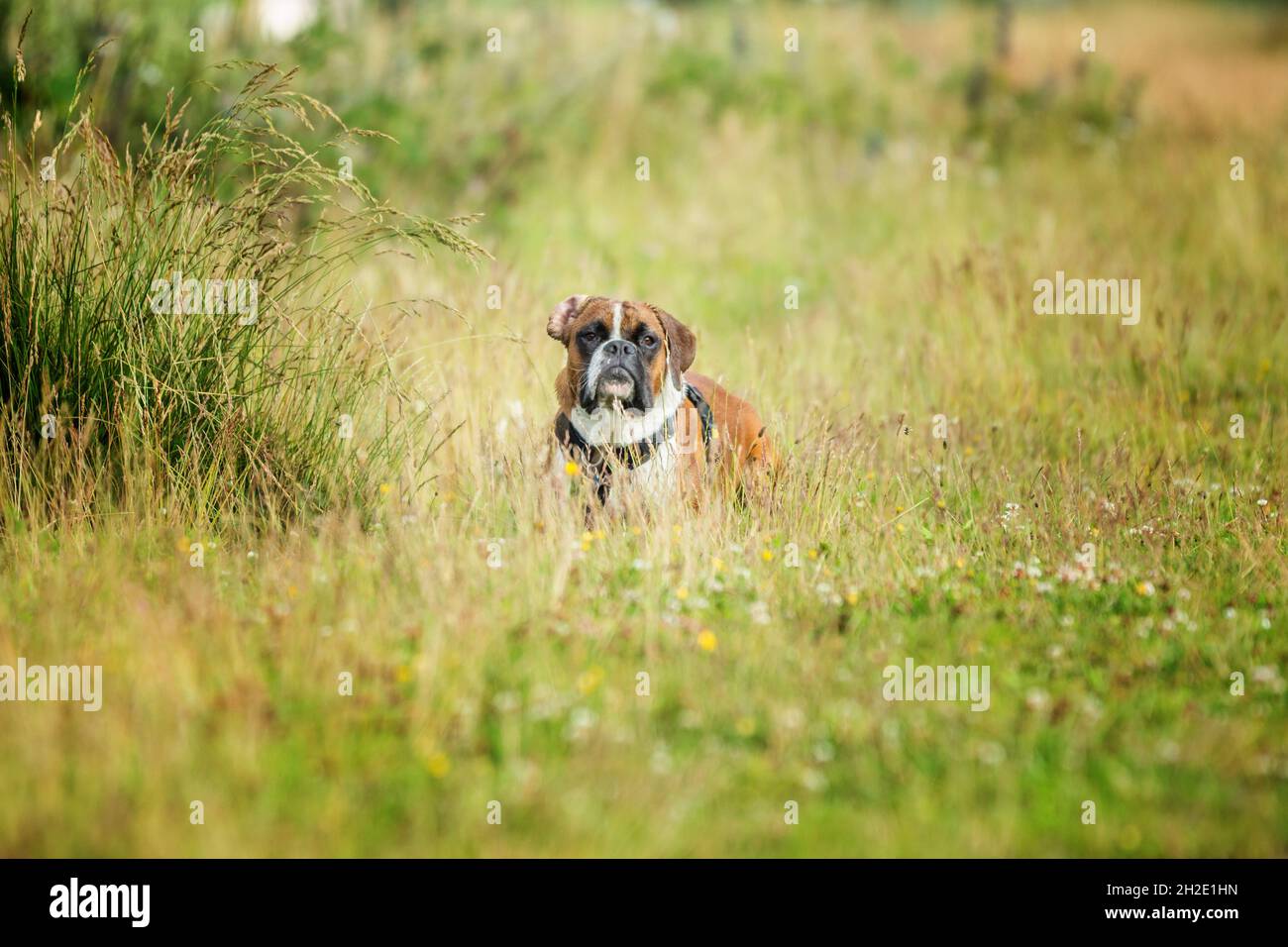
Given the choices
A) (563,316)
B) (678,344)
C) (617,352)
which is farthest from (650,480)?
(563,316)

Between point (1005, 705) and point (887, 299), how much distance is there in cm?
559

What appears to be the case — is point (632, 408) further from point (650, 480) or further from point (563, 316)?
point (563, 316)

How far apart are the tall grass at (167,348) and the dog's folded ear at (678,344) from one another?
1.01 metres

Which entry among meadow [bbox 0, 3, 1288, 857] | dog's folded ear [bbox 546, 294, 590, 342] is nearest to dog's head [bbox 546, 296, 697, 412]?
dog's folded ear [bbox 546, 294, 590, 342]

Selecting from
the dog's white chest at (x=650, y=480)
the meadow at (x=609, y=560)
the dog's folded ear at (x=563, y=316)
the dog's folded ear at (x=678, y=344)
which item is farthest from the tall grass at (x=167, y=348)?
the dog's folded ear at (x=678, y=344)

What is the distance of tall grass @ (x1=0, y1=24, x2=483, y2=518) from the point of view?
5.24 meters

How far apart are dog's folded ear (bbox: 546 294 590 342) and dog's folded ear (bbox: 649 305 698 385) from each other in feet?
1.12

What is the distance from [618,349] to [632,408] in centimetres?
29

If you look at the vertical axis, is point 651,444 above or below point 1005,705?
above

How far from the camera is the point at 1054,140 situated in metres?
13.4

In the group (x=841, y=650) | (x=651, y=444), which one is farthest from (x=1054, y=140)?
(x=841, y=650)

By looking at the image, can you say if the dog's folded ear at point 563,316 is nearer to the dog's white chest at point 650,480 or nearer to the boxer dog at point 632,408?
the boxer dog at point 632,408

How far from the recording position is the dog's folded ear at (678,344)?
586 centimetres
